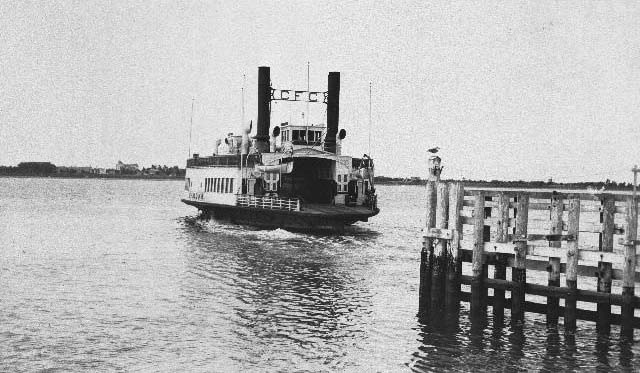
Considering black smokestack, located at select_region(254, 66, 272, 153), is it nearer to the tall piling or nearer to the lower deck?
the lower deck

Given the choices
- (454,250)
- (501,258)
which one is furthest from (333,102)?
(501,258)

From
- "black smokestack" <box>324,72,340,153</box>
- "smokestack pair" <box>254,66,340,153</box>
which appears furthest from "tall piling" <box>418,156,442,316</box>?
"smokestack pair" <box>254,66,340,153</box>

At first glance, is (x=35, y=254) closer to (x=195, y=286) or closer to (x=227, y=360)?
(x=195, y=286)

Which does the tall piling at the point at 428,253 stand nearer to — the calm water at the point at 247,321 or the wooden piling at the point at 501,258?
the calm water at the point at 247,321

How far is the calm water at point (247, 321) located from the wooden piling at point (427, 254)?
26.1 inches

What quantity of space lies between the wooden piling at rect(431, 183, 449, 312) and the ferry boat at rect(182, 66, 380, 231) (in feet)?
77.3

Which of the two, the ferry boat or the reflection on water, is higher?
the ferry boat

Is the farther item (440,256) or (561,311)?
(440,256)

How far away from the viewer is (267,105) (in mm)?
54531

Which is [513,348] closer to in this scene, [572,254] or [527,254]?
[527,254]

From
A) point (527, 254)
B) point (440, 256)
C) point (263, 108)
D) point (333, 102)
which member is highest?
point (333, 102)

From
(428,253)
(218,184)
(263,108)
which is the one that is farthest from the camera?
(218,184)

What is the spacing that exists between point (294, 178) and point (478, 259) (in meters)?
33.5

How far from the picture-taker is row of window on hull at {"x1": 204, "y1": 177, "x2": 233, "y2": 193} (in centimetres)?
5459
